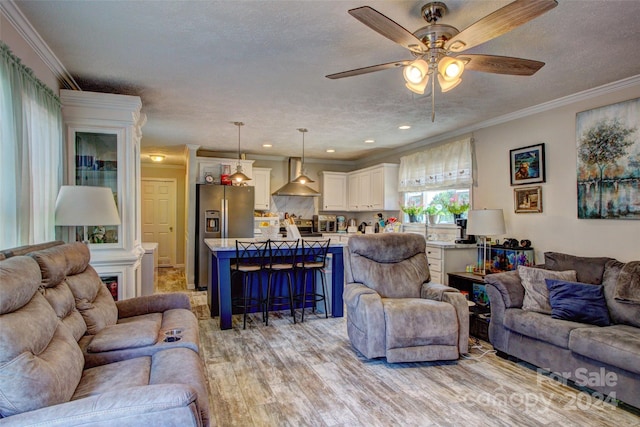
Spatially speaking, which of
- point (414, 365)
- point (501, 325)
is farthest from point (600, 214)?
point (414, 365)

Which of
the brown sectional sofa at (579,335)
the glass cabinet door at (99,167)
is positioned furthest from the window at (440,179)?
the glass cabinet door at (99,167)

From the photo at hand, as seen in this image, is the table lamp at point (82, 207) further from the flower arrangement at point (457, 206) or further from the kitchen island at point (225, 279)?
the flower arrangement at point (457, 206)

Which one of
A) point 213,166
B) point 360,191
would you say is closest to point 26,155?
point 213,166

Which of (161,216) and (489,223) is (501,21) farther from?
(161,216)

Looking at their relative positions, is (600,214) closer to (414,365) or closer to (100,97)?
(414,365)

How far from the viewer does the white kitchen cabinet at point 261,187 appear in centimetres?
725

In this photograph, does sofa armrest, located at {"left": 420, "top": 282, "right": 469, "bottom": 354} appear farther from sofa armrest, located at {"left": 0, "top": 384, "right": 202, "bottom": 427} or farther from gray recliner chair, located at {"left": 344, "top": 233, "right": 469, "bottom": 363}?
sofa armrest, located at {"left": 0, "top": 384, "right": 202, "bottom": 427}

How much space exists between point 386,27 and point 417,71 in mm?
407

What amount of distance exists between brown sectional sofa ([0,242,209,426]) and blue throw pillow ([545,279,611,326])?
9.06 ft

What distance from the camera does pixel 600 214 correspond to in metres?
3.54

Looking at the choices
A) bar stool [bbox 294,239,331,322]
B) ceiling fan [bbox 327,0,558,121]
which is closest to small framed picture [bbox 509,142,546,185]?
ceiling fan [bbox 327,0,558,121]

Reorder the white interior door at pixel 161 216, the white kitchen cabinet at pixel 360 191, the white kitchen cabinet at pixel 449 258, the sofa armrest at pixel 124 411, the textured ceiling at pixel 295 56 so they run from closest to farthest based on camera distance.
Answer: the sofa armrest at pixel 124 411 → the textured ceiling at pixel 295 56 → the white kitchen cabinet at pixel 449 258 → the white kitchen cabinet at pixel 360 191 → the white interior door at pixel 161 216

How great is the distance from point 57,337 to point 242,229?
476 centimetres

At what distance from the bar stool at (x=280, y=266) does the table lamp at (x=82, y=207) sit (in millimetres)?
1713
